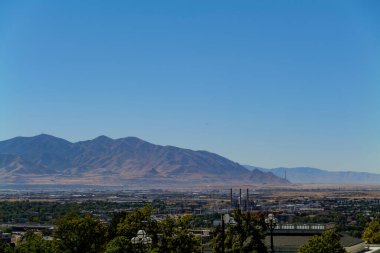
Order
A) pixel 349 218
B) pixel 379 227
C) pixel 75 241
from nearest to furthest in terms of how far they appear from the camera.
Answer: pixel 75 241
pixel 379 227
pixel 349 218

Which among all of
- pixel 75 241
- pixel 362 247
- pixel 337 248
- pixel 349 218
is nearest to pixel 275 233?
pixel 362 247

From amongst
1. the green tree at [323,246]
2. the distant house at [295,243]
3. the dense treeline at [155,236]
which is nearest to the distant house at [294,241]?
the distant house at [295,243]

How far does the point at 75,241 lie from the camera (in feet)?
192

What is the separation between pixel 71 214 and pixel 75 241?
403 cm

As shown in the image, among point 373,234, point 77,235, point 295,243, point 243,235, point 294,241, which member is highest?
point 243,235

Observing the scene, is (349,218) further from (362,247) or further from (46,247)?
(46,247)

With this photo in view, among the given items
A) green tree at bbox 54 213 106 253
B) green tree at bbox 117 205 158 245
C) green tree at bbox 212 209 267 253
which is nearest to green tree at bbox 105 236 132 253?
green tree at bbox 117 205 158 245

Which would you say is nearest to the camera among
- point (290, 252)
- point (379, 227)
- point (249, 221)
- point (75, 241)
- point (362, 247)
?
point (249, 221)

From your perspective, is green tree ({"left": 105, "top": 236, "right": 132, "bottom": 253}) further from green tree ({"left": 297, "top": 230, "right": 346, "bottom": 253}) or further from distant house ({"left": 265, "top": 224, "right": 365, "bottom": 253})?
distant house ({"left": 265, "top": 224, "right": 365, "bottom": 253})

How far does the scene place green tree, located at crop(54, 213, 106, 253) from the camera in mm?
58281

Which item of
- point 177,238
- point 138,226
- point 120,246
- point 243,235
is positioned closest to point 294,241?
point 243,235

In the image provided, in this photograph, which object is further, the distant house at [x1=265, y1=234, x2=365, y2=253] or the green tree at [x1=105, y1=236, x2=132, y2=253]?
the distant house at [x1=265, y1=234, x2=365, y2=253]

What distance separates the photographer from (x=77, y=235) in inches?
2298

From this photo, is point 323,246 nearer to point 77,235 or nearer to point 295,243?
point 295,243
